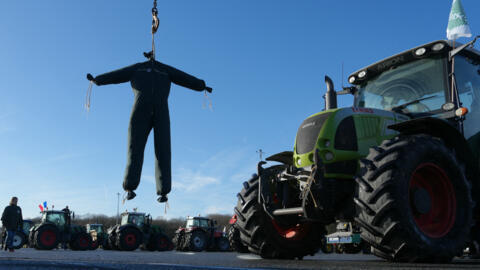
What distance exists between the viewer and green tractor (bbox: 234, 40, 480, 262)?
13.9 feet

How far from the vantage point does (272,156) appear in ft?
Result: 21.3

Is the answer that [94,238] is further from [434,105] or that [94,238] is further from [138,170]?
[434,105]

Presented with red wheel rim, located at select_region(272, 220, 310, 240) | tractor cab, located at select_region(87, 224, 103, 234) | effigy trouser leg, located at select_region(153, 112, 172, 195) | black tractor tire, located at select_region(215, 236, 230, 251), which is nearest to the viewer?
red wheel rim, located at select_region(272, 220, 310, 240)

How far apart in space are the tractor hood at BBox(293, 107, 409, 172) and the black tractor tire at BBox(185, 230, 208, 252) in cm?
1474

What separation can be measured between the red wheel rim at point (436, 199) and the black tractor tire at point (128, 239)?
14.7m

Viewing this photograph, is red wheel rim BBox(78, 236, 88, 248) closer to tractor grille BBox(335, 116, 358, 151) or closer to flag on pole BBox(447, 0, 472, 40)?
tractor grille BBox(335, 116, 358, 151)

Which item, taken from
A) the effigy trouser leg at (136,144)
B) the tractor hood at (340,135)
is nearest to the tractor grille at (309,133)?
the tractor hood at (340,135)

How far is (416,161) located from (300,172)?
4.12 ft

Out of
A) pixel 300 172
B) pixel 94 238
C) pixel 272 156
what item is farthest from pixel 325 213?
pixel 94 238

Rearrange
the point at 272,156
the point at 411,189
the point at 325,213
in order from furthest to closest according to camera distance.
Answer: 1. the point at 272,156
2. the point at 325,213
3. the point at 411,189

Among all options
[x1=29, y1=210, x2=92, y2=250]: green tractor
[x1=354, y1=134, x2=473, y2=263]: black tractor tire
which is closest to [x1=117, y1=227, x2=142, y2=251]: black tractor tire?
[x1=29, y1=210, x2=92, y2=250]: green tractor

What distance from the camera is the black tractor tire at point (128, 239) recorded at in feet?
58.1

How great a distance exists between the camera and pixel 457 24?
6.64 m

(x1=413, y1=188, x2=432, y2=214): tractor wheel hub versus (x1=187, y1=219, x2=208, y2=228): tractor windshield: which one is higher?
(x1=413, y1=188, x2=432, y2=214): tractor wheel hub
